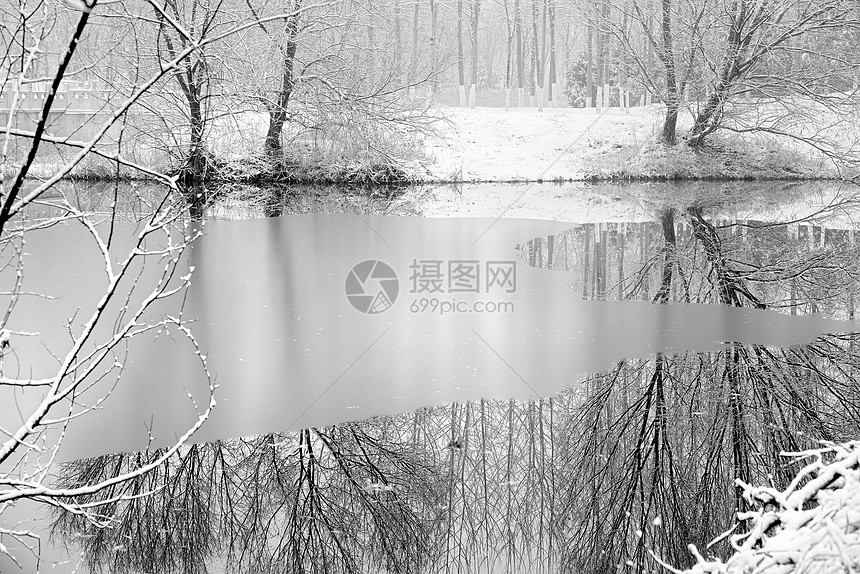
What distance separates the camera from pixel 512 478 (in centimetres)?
441

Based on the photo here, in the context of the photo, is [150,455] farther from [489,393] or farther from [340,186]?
[340,186]

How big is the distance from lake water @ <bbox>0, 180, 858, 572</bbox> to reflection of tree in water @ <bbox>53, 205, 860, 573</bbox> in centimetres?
36

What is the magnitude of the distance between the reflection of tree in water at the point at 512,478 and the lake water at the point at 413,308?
1.17ft

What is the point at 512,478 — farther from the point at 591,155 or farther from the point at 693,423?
the point at 591,155

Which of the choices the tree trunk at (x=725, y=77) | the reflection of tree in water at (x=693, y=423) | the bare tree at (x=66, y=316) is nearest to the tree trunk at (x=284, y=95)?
the bare tree at (x=66, y=316)

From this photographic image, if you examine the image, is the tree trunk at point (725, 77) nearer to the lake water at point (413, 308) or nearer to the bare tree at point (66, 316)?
the lake water at point (413, 308)

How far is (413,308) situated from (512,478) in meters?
3.76

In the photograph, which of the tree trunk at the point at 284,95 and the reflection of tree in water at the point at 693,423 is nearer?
the reflection of tree in water at the point at 693,423

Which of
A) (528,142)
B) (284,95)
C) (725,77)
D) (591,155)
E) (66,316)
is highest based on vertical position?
(725,77)

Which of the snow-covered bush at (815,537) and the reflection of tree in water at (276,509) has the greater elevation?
the snow-covered bush at (815,537)

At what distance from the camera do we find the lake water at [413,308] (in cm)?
557

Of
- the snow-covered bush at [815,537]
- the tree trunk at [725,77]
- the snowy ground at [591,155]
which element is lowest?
the snow-covered bush at [815,537]

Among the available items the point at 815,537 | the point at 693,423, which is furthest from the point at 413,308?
the point at 815,537

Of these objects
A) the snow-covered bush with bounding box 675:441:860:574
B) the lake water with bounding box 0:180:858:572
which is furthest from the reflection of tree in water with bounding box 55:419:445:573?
the snow-covered bush with bounding box 675:441:860:574
